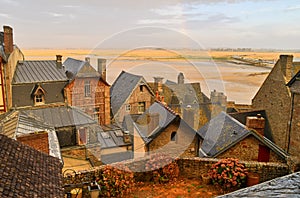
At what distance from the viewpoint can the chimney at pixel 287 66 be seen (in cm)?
1546

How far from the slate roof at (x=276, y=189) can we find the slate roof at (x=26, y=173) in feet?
13.1

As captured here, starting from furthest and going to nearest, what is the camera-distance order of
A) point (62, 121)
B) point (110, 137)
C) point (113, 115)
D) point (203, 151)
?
point (113, 115) < point (110, 137) < point (62, 121) < point (203, 151)

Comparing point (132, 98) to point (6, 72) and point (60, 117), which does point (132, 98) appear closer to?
point (60, 117)

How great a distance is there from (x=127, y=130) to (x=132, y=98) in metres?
6.47

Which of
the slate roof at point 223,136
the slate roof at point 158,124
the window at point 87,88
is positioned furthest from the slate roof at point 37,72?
the slate roof at point 223,136

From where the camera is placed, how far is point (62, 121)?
16078 mm

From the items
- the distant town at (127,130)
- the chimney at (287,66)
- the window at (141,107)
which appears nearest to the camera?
the distant town at (127,130)

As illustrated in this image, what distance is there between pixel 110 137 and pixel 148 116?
6.61 m

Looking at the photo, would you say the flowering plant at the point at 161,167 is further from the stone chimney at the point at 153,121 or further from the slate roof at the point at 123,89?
the slate roof at the point at 123,89

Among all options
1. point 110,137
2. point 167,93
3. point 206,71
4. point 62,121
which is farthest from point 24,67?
point 206,71

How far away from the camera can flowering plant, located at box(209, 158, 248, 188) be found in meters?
6.95

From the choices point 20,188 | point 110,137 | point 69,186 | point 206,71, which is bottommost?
point 110,137

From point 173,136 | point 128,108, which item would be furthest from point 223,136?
point 128,108

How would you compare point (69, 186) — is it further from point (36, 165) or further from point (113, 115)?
point (113, 115)
